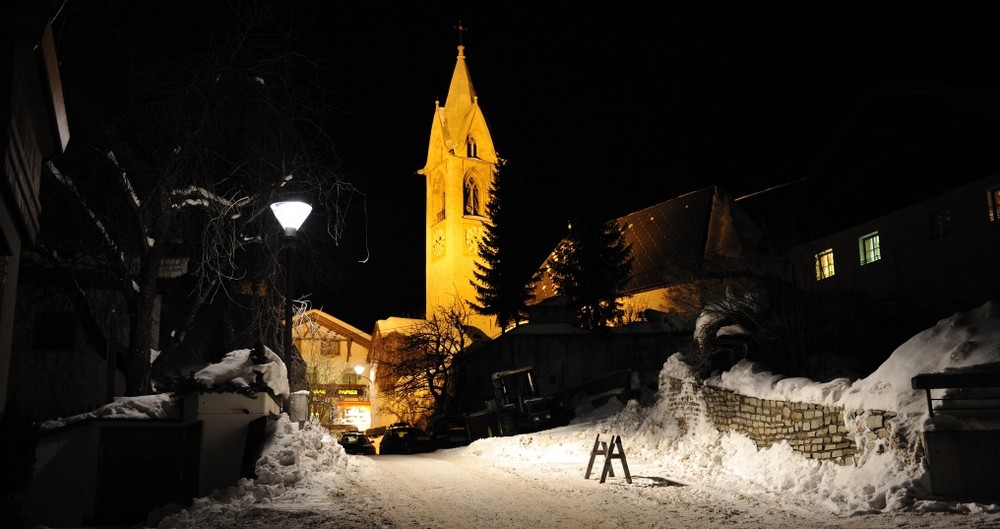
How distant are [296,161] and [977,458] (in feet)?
40.9

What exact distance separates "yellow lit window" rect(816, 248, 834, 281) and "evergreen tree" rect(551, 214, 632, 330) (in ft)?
48.1

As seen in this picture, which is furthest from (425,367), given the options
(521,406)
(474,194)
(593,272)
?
(474,194)

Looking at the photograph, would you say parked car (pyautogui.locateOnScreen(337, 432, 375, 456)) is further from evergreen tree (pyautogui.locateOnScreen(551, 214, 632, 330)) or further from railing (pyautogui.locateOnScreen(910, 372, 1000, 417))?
railing (pyautogui.locateOnScreen(910, 372, 1000, 417))

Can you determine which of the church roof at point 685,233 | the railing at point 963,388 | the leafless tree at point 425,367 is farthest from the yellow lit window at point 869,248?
the leafless tree at point 425,367

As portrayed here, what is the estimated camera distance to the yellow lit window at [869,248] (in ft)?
91.8

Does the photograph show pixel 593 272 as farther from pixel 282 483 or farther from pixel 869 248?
pixel 282 483

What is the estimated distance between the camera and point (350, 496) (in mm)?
13508

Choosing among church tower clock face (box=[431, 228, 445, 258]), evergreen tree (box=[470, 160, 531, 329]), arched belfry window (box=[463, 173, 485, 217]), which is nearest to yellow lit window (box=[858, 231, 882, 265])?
evergreen tree (box=[470, 160, 531, 329])

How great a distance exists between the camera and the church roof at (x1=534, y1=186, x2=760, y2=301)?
169 feet

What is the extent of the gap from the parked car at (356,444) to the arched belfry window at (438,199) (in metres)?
45.1

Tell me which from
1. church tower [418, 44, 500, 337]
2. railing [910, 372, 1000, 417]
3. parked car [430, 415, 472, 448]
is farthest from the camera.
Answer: church tower [418, 44, 500, 337]

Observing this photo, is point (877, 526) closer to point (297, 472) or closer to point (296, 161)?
point (297, 472)

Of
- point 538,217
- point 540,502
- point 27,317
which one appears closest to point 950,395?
point 540,502

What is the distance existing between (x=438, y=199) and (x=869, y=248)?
182ft
